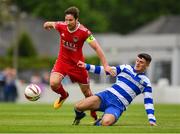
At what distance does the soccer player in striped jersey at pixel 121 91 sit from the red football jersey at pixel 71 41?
4.11 ft

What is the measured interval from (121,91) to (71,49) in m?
1.99

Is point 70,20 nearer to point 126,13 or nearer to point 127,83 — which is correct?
point 127,83

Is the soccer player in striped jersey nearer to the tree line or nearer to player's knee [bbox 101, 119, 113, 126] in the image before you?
player's knee [bbox 101, 119, 113, 126]

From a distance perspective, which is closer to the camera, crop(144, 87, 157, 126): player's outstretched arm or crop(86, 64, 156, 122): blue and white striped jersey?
crop(144, 87, 157, 126): player's outstretched arm

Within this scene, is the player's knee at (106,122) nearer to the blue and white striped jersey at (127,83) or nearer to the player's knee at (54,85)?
the blue and white striped jersey at (127,83)

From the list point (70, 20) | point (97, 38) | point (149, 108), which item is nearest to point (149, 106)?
point (149, 108)

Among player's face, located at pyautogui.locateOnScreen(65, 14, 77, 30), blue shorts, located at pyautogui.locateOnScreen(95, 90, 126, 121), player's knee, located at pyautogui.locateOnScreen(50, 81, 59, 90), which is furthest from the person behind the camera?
player's knee, located at pyautogui.locateOnScreen(50, 81, 59, 90)

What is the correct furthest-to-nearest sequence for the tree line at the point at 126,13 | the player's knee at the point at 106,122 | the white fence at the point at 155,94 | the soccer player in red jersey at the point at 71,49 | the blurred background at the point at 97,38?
the tree line at the point at 126,13 < the blurred background at the point at 97,38 < the white fence at the point at 155,94 < the soccer player in red jersey at the point at 71,49 < the player's knee at the point at 106,122

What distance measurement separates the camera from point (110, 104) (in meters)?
20.7

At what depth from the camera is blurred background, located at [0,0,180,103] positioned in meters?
48.1

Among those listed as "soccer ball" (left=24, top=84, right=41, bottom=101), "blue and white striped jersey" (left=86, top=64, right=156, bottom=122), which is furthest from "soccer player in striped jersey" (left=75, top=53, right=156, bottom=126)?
"soccer ball" (left=24, top=84, right=41, bottom=101)

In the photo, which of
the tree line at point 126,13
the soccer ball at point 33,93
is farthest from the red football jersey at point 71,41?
the tree line at point 126,13

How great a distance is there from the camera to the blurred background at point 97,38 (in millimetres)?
48062

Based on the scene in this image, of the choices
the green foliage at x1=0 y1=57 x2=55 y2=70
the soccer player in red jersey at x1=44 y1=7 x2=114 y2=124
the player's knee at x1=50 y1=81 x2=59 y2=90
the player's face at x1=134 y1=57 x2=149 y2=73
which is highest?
the green foliage at x1=0 y1=57 x2=55 y2=70
